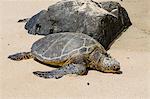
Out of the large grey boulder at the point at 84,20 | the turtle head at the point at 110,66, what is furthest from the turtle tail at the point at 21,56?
the turtle head at the point at 110,66

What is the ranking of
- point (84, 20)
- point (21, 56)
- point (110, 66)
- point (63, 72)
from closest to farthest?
1. point (63, 72)
2. point (110, 66)
3. point (21, 56)
4. point (84, 20)

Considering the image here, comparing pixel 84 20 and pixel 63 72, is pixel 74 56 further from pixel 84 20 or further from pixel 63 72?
pixel 84 20

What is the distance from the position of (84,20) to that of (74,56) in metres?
1.38

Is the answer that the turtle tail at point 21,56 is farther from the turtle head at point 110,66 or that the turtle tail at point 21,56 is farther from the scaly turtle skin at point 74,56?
the turtle head at point 110,66

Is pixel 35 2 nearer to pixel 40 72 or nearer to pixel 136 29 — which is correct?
pixel 136 29

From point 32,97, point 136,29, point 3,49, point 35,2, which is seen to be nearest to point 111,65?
point 32,97

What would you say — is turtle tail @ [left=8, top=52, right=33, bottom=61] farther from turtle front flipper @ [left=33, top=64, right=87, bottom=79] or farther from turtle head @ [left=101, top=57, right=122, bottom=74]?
turtle head @ [left=101, top=57, right=122, bottom=74]

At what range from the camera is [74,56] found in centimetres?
608

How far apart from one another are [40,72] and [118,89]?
1118 millimetres

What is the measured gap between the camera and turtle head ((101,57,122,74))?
5988mm

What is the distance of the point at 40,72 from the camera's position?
5891 millimetres

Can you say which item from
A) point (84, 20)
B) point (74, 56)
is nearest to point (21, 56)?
point (74, 56)

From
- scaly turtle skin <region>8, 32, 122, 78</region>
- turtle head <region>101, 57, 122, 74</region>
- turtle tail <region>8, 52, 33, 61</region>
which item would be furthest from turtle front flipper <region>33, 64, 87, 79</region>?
turtle tail <region>8, 52, 33, 61</region>

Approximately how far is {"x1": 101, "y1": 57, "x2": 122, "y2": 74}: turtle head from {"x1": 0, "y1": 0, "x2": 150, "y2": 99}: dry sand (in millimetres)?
90
